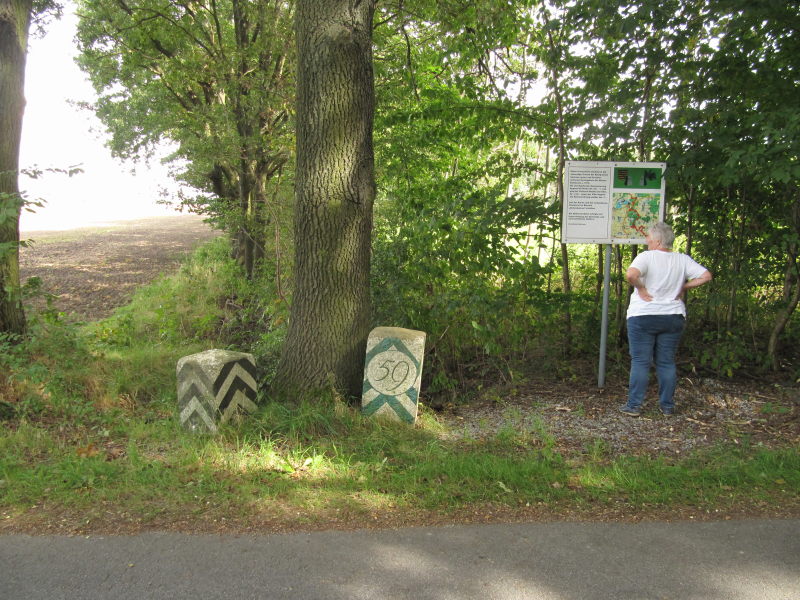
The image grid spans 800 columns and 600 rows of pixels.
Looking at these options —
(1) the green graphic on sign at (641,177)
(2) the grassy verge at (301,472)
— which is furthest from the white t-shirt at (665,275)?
(2) the grassy verge at (301,472)

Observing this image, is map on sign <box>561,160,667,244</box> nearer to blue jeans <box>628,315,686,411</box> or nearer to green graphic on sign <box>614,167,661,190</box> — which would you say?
green graphic on sign <box>614,167,661,190</box>

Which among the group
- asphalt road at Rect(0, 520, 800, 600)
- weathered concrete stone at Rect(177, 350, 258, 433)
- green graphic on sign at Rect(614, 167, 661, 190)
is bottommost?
asphalt road at Rect(0, 520, 800, 600)

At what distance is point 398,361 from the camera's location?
5.66 m

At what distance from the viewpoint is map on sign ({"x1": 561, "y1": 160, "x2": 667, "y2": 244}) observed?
632 cm

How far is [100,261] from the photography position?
18688 millimetres

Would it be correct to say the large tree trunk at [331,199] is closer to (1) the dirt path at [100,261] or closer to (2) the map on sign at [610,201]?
(2) the map on sign at [610,201]

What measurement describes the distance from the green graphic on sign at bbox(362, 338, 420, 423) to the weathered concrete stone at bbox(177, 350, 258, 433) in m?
1.13

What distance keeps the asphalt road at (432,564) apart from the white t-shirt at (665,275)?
2.29 metres

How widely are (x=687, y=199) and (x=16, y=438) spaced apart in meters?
7.12

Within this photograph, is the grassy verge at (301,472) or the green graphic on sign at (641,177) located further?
the green graphic on sign at (641,177)

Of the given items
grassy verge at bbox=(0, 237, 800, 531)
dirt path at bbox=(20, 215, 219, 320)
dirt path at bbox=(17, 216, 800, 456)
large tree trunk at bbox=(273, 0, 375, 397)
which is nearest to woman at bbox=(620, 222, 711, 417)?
dirt path at bbox=(17, 216, 800, 456)

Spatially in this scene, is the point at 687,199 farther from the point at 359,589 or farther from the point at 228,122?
the point at 228,122

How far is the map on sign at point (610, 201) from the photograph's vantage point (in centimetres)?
632

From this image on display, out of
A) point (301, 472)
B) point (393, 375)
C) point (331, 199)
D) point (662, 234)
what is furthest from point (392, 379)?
point (662, 234)
